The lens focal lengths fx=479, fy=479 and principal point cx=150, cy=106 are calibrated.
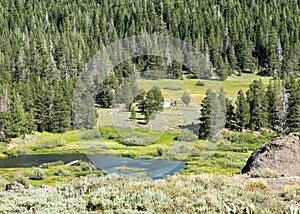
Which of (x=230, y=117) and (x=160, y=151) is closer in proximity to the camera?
(x=160, y=151)

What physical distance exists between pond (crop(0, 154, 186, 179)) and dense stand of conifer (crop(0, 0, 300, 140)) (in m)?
15.4

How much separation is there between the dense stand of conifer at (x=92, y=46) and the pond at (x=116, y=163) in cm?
1543

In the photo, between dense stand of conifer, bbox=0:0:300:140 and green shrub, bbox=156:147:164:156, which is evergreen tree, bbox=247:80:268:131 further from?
green shrub, bbox=156:147:164:156

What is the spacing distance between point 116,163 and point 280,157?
46.1 m

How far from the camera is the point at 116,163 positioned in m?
70.8

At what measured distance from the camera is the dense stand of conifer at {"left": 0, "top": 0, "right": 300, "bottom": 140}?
10656 cm

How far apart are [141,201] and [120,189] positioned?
233 cm

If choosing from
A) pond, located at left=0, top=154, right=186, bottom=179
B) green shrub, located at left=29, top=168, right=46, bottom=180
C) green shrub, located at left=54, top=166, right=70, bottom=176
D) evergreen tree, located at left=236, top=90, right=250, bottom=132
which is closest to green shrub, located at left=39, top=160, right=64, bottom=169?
Answer: pond, located at left=0, top=154, right=186, bottom=179

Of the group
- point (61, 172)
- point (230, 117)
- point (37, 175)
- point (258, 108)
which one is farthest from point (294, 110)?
point (37, 175)

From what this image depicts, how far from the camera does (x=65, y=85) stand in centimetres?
11738

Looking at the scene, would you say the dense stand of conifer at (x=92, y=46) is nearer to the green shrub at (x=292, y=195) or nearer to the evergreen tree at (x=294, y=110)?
the evergreen tree at (x=294, y=110)

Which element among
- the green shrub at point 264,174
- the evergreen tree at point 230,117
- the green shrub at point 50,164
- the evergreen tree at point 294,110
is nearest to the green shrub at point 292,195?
the green shrub at point 264,174

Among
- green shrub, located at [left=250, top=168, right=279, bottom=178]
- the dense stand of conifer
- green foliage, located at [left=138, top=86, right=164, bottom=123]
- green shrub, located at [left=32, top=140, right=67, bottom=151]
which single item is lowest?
green shrub, located at [left=32, top=140, right=67, bottom=151]

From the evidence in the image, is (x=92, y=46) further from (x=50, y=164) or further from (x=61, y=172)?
(x=61, y=172)
